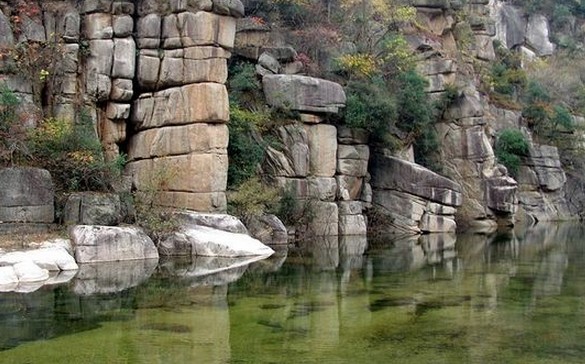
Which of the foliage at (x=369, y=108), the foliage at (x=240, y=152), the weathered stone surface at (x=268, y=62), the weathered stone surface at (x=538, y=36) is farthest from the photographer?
the weathered stone surface at (x=538, y=36)

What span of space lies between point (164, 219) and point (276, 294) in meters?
7.75

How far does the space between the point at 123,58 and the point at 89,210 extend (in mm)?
6754

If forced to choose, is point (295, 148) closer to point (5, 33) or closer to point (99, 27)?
point (99, 27)

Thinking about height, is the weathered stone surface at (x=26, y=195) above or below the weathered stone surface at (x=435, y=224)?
above

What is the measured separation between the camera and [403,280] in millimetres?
17266

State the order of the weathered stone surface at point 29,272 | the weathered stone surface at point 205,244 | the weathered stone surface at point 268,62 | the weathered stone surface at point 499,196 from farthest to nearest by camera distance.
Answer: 1. the weathered stone surface at point 499,196
2. the weathered stone surface at point 268,62
3. the weathered stone surface at point 205,244
4. the weathered stone surface at point 29,272

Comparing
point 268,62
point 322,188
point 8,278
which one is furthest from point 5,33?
point 322,188

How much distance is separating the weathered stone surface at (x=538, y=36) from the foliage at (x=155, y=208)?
4426 centimetres

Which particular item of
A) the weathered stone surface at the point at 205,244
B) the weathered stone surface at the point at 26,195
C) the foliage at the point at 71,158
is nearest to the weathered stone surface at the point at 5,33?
the foliage at the point at 71,158

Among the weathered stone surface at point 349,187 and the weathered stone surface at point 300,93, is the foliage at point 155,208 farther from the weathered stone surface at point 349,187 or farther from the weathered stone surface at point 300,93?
the weathered stone surface at point 349,187

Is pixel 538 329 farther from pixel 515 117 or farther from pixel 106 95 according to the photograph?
pixel 515 117

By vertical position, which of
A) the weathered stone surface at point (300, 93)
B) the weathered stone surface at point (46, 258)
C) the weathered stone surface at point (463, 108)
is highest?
the weathered stone surface at point (463, 108)

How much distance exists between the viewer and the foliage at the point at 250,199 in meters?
25.0

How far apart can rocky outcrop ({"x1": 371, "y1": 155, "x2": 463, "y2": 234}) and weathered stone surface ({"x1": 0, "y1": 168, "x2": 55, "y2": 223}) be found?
56.5 feet
